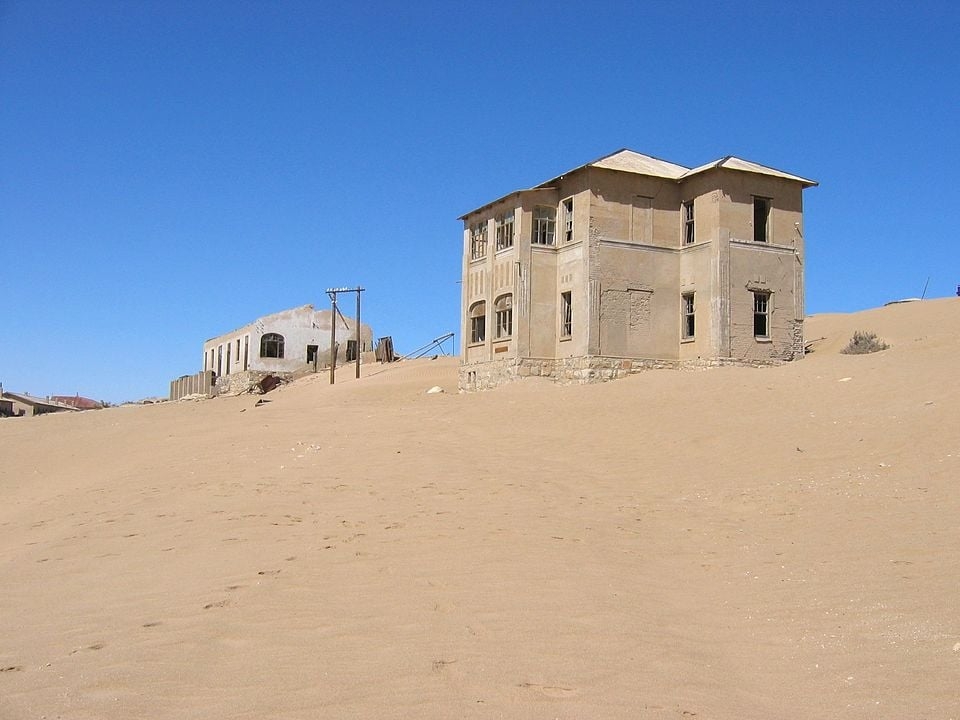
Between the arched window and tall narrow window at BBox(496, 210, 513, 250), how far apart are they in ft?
93.0

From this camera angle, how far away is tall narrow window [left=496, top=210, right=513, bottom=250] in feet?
101

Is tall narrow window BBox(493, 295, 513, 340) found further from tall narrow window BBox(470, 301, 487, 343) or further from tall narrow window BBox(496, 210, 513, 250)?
tall narrow window BBox(496, 210, 513, 250)

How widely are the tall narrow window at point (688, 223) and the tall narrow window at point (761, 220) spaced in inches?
77.3

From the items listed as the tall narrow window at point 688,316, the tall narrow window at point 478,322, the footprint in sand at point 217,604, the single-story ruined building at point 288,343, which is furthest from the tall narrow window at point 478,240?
the footprint in sand at point 217,604

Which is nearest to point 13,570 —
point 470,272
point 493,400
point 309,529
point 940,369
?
point 309,529

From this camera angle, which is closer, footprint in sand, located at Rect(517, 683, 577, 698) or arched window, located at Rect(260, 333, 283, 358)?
footprint in sand, located at Rect(517, 683, 577, 698)

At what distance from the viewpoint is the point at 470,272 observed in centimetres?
3322

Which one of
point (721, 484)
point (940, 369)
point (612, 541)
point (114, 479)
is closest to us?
point (612, 541)

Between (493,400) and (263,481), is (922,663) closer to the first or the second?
(263,481)

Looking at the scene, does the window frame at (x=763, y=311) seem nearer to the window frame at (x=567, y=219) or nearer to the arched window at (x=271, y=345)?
the window frame at (x=567, y=219)

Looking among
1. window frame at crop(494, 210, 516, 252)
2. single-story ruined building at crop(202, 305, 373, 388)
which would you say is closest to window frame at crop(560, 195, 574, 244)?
window frame at crop(494, 210, 516, 252)

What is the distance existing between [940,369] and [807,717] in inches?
626

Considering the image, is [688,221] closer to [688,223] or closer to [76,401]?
[688,223]

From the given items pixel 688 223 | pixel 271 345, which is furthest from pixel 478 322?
pixel 271 345
